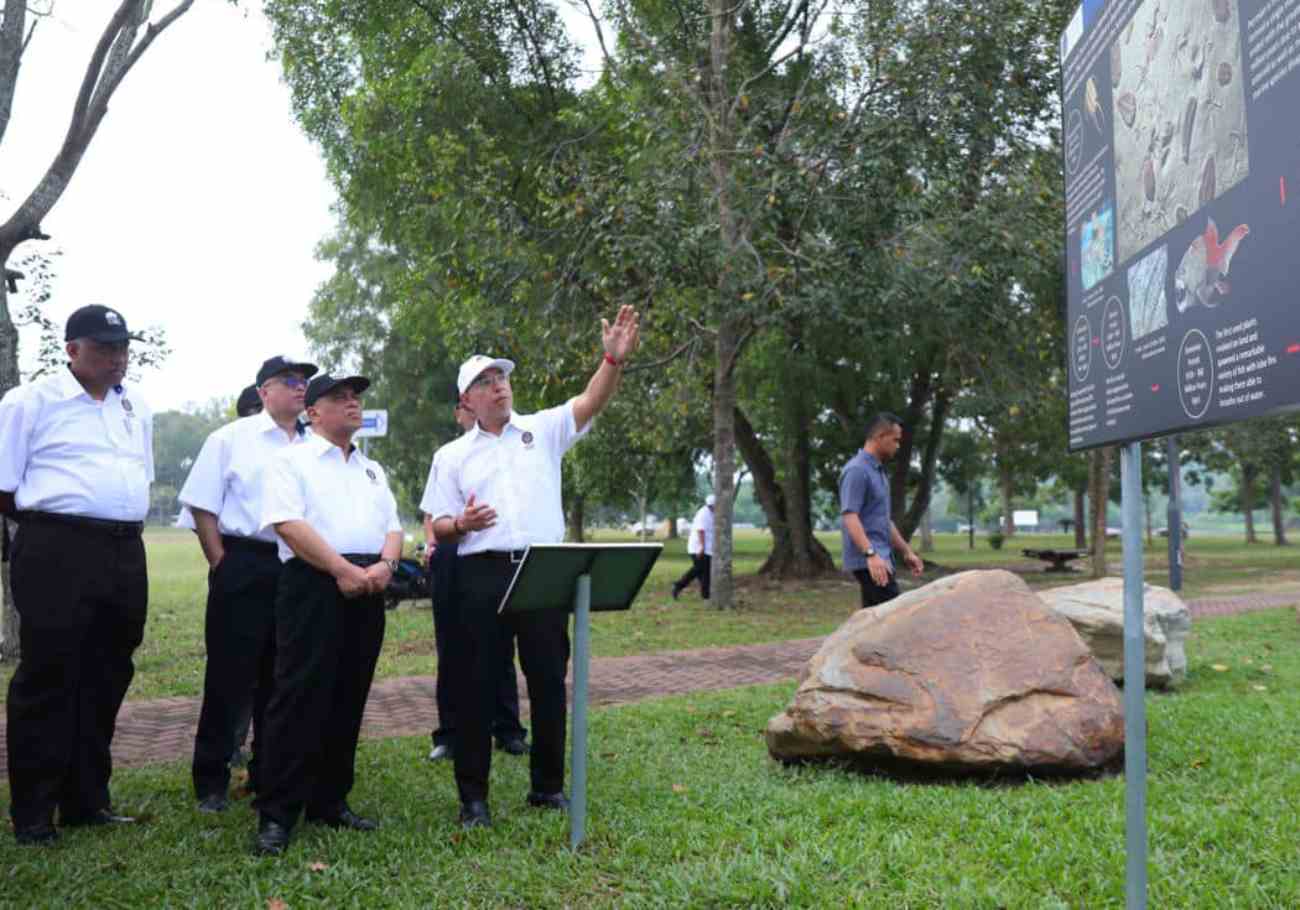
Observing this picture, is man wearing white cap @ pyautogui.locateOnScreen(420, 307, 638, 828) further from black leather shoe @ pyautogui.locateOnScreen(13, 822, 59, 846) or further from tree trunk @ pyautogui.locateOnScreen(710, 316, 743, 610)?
tree trunk @ pyautogui.locateOnScreen(710, 316, 743, 610)

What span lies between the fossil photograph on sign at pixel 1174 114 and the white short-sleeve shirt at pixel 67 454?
420 cm

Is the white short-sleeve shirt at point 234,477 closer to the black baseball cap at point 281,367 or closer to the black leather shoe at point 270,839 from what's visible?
the black baseball cap at point 281,367

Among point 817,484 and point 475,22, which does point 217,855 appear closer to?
point 475,22

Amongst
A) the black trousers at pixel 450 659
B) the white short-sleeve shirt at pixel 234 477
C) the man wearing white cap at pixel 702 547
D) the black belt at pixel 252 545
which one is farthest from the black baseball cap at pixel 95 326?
the man wearing white cap at pixel 702 547

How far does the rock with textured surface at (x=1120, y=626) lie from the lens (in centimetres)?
848

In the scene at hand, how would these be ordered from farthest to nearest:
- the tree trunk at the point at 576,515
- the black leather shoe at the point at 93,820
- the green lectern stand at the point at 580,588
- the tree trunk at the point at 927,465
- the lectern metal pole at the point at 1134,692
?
the tree trunk at the point at 576,515, the tree trunk at the point at 927,465, the black leather shoe at the point at 93,820, the green lectern stand at the point at 580,588, the lectern metal pole at the point at 1134,692

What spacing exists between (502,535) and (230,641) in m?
1.61

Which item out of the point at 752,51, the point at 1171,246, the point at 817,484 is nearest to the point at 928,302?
the point at 752,51

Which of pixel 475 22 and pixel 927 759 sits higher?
pixel 475 22

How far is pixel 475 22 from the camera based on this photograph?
58.2 feet

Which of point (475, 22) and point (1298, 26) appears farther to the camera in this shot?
point (475, 22)

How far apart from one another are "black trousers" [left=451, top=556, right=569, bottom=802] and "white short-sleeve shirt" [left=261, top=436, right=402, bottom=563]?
455mm

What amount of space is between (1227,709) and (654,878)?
5138 millimetres

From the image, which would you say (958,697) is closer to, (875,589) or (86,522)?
(875,589)
